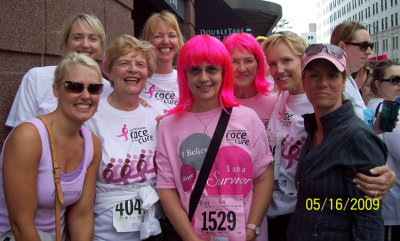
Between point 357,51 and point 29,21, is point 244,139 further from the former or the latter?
point 29,21

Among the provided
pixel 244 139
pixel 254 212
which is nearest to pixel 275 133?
pixel 244 139

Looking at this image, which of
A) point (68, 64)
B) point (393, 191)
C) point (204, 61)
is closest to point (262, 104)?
point (204, 61)

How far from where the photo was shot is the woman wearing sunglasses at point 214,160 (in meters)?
2.27

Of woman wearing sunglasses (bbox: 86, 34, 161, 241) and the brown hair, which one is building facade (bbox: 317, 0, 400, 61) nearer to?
the brown hair

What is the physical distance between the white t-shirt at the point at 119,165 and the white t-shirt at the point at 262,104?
3.42 ft

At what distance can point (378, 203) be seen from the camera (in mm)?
1882

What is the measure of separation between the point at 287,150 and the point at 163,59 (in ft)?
5.83

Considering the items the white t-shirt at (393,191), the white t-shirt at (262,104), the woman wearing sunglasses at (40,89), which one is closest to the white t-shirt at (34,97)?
the woman wearing sunglasses at (40,89)

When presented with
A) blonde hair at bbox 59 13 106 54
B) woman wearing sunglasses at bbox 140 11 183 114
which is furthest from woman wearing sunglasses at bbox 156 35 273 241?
blonde hair at bbox 59 13 106 54

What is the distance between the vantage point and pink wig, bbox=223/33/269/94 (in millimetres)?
3074

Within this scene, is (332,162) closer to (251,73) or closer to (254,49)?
(251,73)

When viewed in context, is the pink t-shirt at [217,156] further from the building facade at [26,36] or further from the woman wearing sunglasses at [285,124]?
the building facade at [26,36]

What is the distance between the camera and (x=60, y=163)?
84.7 inches

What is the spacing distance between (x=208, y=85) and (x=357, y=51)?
6.14ft
